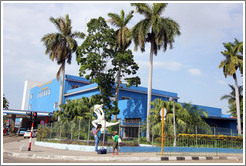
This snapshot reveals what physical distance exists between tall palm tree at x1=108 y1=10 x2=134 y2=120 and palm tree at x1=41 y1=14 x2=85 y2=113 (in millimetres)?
6329

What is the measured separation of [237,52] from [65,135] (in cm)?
2527

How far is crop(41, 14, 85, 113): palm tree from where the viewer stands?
3184cm

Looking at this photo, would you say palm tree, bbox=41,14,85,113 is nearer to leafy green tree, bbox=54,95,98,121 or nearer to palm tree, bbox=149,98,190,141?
leafy green tree, bbox=54,95,98,121

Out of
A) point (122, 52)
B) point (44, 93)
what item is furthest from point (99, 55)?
point (44, 93)

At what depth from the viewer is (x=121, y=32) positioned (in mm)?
28188

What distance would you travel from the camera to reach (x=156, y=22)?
82.0ft

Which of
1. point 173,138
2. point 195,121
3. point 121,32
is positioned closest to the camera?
point 173,138

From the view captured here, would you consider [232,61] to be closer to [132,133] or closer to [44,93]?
[132,133]

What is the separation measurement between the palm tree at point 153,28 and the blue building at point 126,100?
531 centimetres

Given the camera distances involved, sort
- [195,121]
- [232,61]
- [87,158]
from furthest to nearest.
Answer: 1. [232,61]
2. [195,121]
3. [87,158]

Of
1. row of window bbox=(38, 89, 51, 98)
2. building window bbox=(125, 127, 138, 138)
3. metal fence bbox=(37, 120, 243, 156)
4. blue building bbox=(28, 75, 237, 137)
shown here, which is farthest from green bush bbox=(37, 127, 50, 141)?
row of window bbox=(38, 89, 51, 98)

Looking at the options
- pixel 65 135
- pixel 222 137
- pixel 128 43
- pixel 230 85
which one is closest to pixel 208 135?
pixel 222 137

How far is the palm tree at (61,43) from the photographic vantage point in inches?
1254

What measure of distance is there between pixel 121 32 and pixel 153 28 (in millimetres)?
4778
